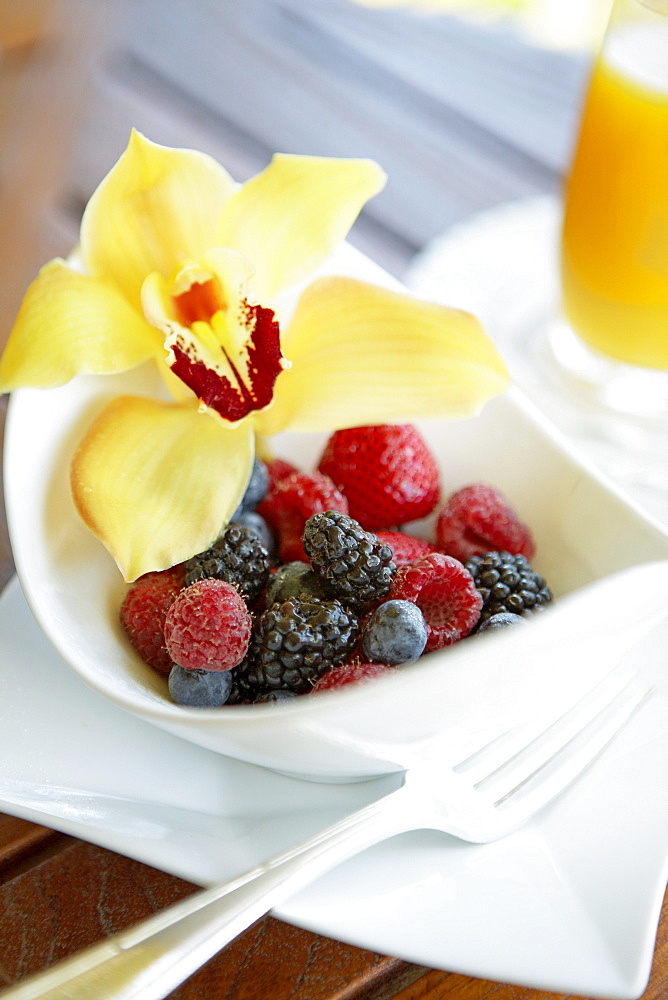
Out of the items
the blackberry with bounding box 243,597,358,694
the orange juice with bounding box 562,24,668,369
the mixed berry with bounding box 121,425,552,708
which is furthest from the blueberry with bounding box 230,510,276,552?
the orange juice with bounding box 562,24,668,369

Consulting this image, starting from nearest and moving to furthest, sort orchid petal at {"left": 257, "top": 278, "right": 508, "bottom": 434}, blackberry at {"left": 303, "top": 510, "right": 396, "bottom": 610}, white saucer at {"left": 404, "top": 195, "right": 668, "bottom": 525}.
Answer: blackberry at {"left": 303, "top": 510, "right": 396, "bottom": 610} → orchid petal at {"left": 257, "top": 278, "right": 508, "bottom": 434} → white saucer at {"left": 404, "top": 195, "right": 668, "bottom": 525}

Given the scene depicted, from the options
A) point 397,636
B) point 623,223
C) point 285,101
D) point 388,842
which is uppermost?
point 623,223

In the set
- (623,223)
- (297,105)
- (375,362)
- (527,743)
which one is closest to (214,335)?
(375,362)

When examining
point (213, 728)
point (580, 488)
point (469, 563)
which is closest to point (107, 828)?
point (213, 728)

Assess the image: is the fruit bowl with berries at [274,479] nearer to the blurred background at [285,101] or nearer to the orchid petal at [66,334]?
the orchid petal at [66,334]

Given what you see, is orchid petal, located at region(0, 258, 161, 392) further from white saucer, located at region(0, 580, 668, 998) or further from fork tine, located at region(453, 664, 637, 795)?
fork tine, located at region(453, 664, 637, 795)

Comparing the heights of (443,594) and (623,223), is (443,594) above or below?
below

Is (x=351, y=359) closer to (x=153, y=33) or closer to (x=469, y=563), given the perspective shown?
(x=469, y=563)

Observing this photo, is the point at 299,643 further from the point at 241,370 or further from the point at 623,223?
the point at 623,223
